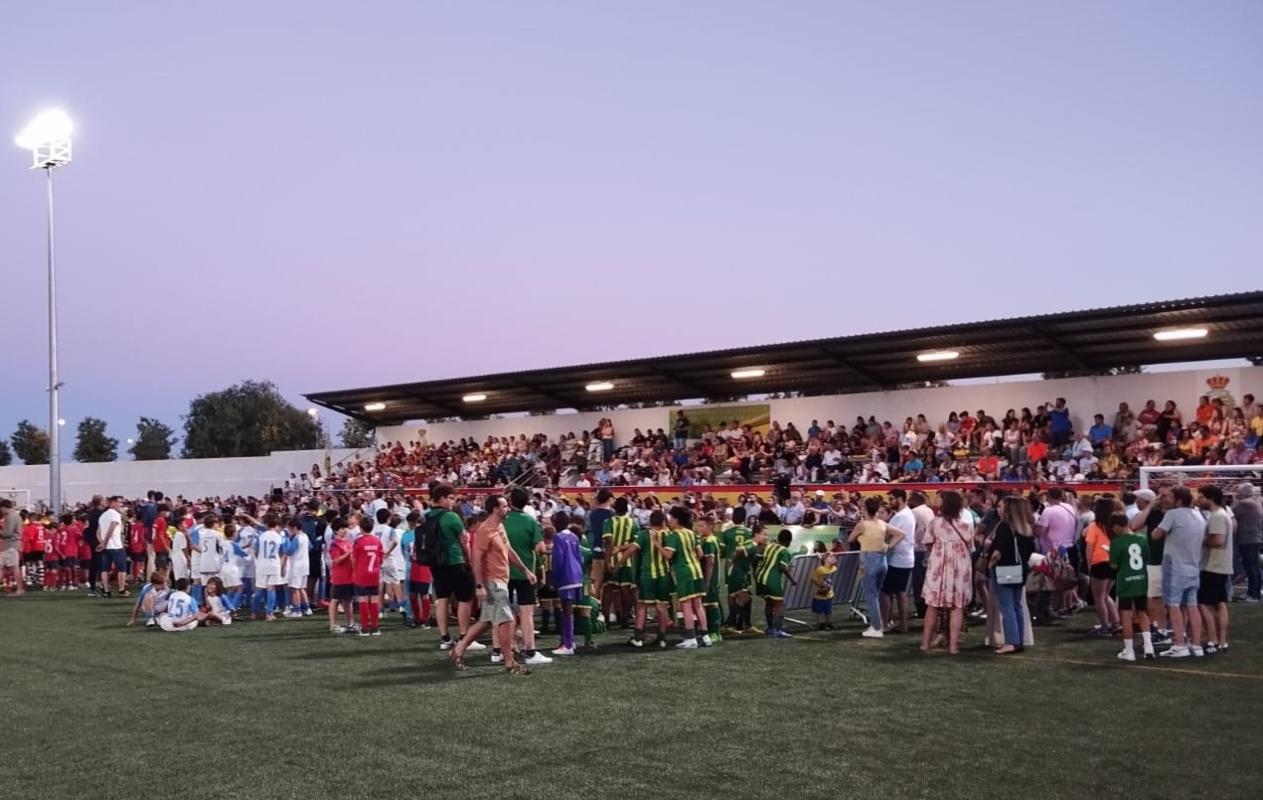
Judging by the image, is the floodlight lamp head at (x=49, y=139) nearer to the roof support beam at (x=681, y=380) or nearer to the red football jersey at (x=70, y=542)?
the red football jersey at (x=70, y=542)

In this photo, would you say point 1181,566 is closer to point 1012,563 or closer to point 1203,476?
point 1012,563

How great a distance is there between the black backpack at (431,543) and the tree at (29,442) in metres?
83.2

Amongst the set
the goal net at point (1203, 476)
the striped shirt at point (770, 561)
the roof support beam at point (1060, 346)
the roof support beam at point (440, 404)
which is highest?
the roof support beam at point (440, 404)

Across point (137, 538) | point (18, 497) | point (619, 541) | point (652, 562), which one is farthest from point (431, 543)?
point (18, 497)

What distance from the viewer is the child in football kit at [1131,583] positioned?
1231cm

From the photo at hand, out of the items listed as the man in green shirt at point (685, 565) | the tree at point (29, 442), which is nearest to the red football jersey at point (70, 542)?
the man in green shirt at point (685, 565)

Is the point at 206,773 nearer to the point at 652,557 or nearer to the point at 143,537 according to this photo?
the point at 652,557

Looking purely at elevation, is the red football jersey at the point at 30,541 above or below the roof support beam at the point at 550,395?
below

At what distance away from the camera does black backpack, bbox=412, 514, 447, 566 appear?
1348cm

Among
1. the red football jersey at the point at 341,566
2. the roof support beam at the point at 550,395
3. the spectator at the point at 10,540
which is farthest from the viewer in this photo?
the roof support beam at the point at 550,395

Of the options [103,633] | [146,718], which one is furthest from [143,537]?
[146,718]

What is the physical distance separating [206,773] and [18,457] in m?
92.0

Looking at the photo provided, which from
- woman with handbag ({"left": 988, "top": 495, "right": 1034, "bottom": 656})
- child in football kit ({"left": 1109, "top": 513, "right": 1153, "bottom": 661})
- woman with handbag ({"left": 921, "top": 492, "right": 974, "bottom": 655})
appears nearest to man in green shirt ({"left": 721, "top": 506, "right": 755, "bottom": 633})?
woman with handbag ({"left": 921, "top": 492, "right": 974, "bottom": 655})

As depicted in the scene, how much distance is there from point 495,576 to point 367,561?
4.24m
